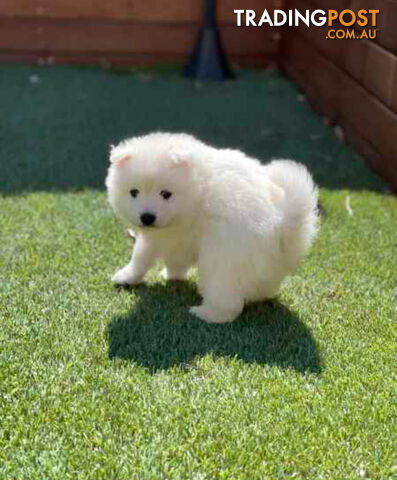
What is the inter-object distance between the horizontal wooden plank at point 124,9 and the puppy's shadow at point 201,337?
188 inches

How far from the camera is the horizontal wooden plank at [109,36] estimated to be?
6.97 metres

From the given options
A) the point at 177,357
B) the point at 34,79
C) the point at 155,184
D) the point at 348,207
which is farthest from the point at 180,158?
the point at 34,79

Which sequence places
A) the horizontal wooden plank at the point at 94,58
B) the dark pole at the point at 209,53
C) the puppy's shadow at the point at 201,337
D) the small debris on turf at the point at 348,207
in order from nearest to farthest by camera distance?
1. the puppy's shadow at the point at 201,337
2. the small debris on turf at the point at 348,207
3. the dark pole at the point at 209,53
4. the horizontal wooden plank at the point at 94,58

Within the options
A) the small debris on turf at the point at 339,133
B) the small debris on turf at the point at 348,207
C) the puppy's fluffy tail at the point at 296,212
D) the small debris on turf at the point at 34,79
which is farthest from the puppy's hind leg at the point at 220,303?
the small debris on turf at the point at 34,79

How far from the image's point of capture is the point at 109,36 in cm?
706

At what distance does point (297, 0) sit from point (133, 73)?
1.69 meters

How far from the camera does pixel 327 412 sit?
2.20 m

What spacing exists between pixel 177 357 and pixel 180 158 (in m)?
0.74

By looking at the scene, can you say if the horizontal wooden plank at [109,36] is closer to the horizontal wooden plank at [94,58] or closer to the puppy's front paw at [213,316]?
the horizontal wooden plank at [94,58]

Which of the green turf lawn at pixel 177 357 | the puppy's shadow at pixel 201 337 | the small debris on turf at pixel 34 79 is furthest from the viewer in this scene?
the small debris on turf at pixel 34 79

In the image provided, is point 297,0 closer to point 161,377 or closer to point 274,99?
point 274,99

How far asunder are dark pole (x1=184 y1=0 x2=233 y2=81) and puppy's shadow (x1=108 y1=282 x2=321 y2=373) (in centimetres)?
425

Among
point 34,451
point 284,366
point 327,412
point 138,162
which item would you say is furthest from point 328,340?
point 34,451

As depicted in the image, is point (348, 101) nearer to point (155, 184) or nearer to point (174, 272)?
point (174, 272)
